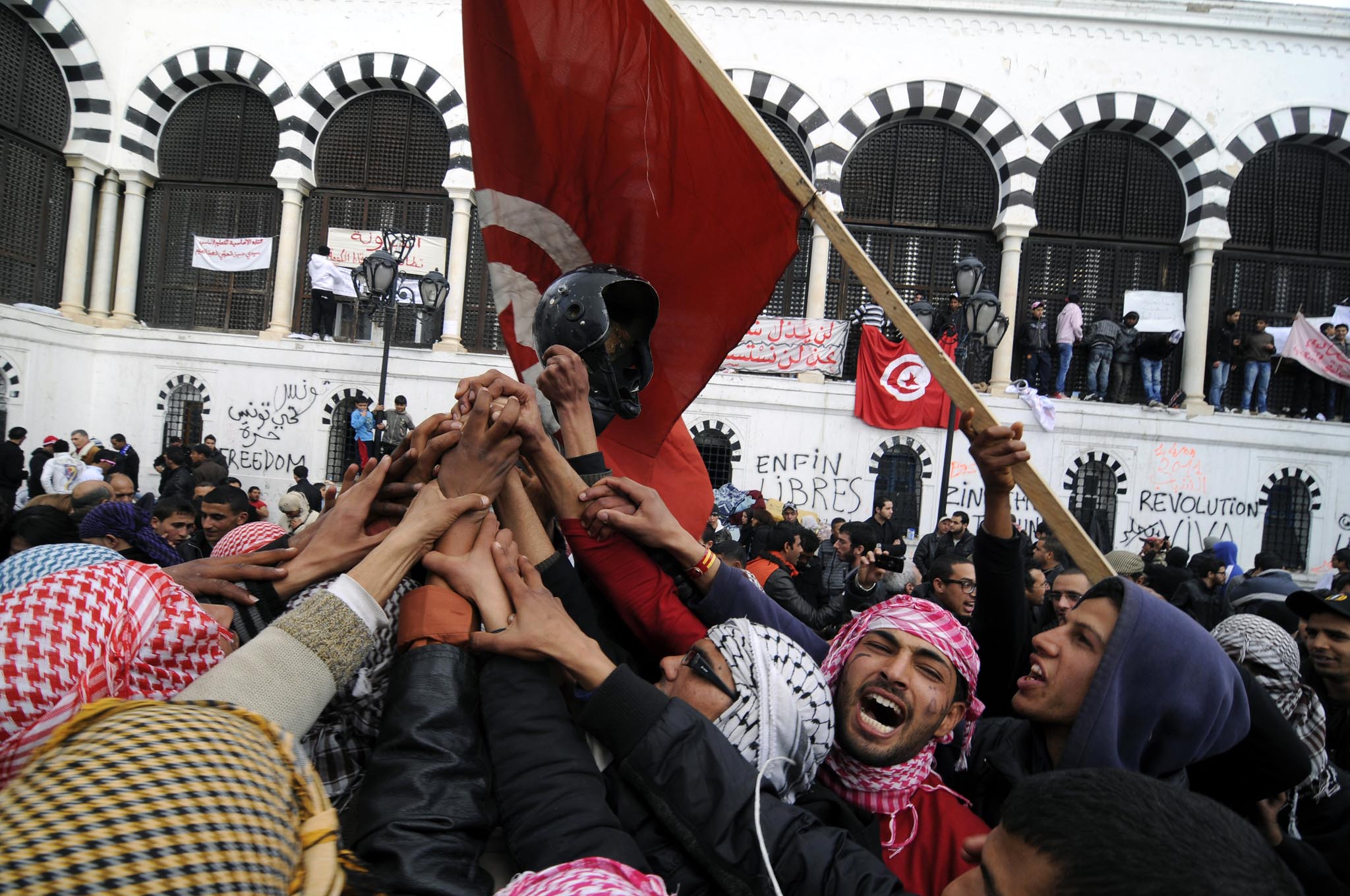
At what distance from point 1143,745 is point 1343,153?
1742cm

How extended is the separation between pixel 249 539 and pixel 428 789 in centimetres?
122

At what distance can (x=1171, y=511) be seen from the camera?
13523 millimetres

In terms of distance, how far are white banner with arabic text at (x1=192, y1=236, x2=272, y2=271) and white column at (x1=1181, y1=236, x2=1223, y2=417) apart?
15923 millimetres

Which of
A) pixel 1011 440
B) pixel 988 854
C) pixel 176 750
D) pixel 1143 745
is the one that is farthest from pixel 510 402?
pixel 1143 745

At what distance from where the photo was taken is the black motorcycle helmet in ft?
6.76

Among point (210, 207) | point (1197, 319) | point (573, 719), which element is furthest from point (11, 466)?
point (1197, 319)

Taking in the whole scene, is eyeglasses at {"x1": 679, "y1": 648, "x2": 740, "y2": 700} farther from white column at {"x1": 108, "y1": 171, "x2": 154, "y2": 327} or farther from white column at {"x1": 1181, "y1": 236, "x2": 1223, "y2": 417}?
white column at {"x1": 108, "y1": 171, "x2": 154, "y2": 327}

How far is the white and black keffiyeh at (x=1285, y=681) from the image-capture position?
2164 millimetres

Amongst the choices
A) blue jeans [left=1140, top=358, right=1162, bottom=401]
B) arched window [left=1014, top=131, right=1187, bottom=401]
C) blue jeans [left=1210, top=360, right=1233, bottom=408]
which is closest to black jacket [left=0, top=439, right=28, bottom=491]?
arched window [left=1014, top=131, right=1187, bottom=401]

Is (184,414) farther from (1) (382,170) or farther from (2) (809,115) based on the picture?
(2) (809,115)

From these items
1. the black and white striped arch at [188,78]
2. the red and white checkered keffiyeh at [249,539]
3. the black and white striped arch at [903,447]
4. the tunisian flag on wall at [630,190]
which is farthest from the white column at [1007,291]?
the red and white checkered keffiyeh at [249,539]

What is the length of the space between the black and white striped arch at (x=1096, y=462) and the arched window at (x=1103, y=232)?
146 cm

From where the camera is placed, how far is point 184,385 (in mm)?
14602

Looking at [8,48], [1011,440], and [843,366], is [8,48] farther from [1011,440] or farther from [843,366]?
[1011,440]
